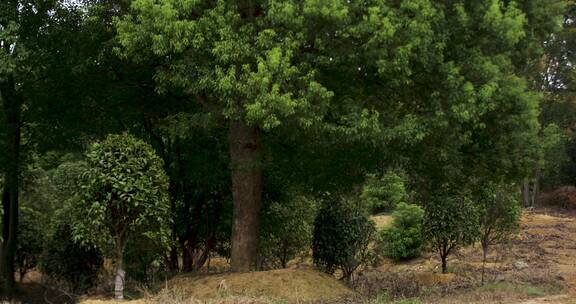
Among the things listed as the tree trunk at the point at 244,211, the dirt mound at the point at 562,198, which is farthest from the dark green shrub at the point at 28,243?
the dirt mound at the point at 562,198

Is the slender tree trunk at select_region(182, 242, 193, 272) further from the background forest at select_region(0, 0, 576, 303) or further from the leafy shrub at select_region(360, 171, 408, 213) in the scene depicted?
the leafy shrub at select_region(360, 171, 408, 213)

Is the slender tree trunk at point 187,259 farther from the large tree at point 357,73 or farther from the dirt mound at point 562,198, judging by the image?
the dirt mound at point 562,198

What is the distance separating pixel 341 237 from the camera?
567 inches

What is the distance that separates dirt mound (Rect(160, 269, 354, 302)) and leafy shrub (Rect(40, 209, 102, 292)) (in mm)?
3318

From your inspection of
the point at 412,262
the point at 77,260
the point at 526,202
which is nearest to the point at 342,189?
the point at 77,260

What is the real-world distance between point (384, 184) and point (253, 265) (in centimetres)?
2012

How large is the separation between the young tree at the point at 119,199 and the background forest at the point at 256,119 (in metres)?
0.03

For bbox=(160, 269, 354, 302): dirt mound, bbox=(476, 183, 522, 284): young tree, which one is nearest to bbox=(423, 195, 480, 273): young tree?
bbox=(476, 183, 522, 284): young tree

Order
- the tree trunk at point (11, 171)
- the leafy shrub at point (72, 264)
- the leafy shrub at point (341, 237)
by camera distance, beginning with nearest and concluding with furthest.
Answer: the leafy shrub at point (72, 264) < the leafy shrub at point (341, 237) < the tree trunk at point (11, 171)

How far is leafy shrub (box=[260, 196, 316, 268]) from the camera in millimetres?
15477

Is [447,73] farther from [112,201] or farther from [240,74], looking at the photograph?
[112,201]

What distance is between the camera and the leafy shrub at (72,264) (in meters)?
14.2

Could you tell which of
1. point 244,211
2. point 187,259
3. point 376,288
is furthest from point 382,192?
point 244,211

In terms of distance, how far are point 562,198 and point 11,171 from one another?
3505cm
